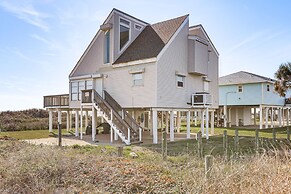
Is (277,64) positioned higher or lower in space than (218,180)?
higher

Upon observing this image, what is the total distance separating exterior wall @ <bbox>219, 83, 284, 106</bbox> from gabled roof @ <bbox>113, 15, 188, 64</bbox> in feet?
51.1

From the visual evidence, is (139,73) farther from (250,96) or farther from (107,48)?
(250,96)

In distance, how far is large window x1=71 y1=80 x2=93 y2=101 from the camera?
22.8m

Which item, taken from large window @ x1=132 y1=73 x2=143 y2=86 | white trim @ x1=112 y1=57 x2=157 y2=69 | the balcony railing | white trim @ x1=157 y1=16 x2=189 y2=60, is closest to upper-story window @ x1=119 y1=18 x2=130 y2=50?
white trim @ x1=112 y1=57 x2=157 y2=69

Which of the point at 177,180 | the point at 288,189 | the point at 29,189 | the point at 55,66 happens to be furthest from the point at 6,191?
the point at 55,66

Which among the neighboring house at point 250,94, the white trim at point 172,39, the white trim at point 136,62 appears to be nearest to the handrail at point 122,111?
the white trim at point 136,62

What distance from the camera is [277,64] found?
24031 millimetres

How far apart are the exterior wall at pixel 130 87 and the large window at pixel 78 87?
1.89m

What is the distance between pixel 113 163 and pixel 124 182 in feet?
5.06

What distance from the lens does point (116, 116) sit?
1809 centimetres

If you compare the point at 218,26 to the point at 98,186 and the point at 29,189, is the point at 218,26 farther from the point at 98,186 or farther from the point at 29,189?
Result: the point at 29,189

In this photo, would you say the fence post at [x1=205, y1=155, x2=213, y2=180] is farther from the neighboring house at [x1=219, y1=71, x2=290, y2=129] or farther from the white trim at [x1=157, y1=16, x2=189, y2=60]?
the neighboring house at [x1=219, y1=71, x2=290, y2=129]

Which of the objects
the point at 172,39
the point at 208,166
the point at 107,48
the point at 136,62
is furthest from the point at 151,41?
the point at 208,166

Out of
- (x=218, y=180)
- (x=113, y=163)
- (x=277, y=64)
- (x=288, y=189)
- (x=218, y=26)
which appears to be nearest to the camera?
(x=288, y=189)
